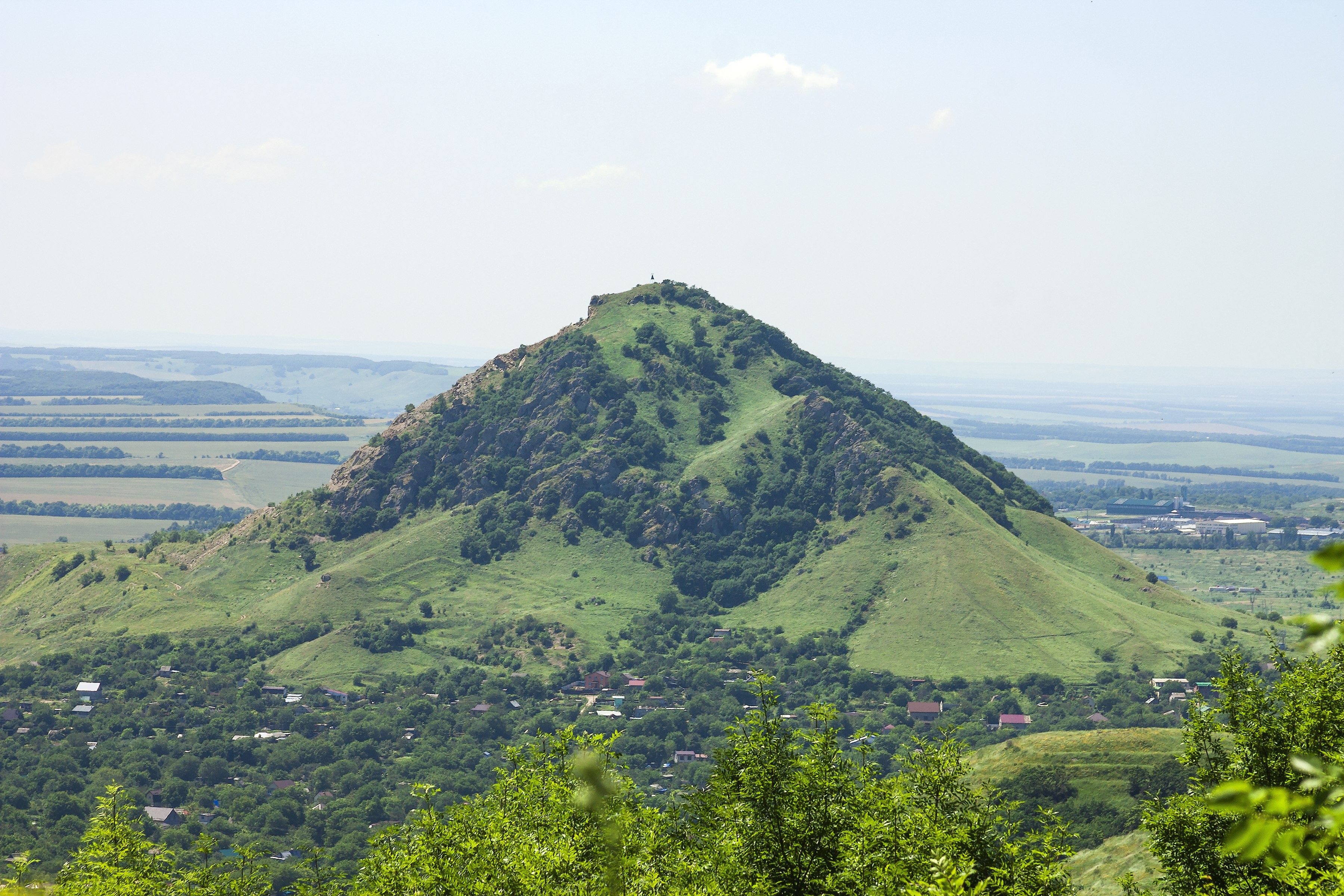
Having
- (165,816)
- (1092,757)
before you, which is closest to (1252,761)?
(1092,757)

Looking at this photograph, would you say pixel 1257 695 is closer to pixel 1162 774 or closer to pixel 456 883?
pixel 456 883

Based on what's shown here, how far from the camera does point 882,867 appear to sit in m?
45.6

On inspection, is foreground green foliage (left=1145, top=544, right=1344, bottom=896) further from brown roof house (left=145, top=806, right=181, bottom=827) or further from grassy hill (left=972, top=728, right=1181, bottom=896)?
brown roof house (left=145, top=806, right=181, bottom=827)

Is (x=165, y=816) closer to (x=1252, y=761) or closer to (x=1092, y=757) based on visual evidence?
(x=1092, y=757)

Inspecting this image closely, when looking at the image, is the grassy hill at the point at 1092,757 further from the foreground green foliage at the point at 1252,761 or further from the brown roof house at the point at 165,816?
the brown roof house at the point at 165,816

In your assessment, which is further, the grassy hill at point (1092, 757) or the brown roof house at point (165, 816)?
the brown roof house at point (165, 816)

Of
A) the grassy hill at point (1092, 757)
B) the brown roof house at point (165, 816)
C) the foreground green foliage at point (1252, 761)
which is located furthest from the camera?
the brown roof house at point (165, 816)

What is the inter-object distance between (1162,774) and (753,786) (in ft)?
384

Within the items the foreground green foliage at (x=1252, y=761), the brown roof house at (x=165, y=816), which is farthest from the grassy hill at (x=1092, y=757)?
the brown roof house at (x=165, y=816)

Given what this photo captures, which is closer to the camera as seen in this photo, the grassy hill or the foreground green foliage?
the foreground green foliage

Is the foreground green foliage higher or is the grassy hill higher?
the foreground green foliage

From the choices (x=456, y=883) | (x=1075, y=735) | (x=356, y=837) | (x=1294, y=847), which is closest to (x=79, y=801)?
(x=356, y=837)

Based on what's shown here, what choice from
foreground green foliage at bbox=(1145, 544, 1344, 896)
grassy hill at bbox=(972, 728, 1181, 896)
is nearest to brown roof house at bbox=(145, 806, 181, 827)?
grassy hill at bbox=(972, 728, 1181, 896)

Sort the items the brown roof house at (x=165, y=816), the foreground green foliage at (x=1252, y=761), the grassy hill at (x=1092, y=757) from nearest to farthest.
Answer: the foreground green foliage at (x=1252, y=761) < the grassy hill at (x=1092, y=757) < the brown roof house at (x=165, y=816)
